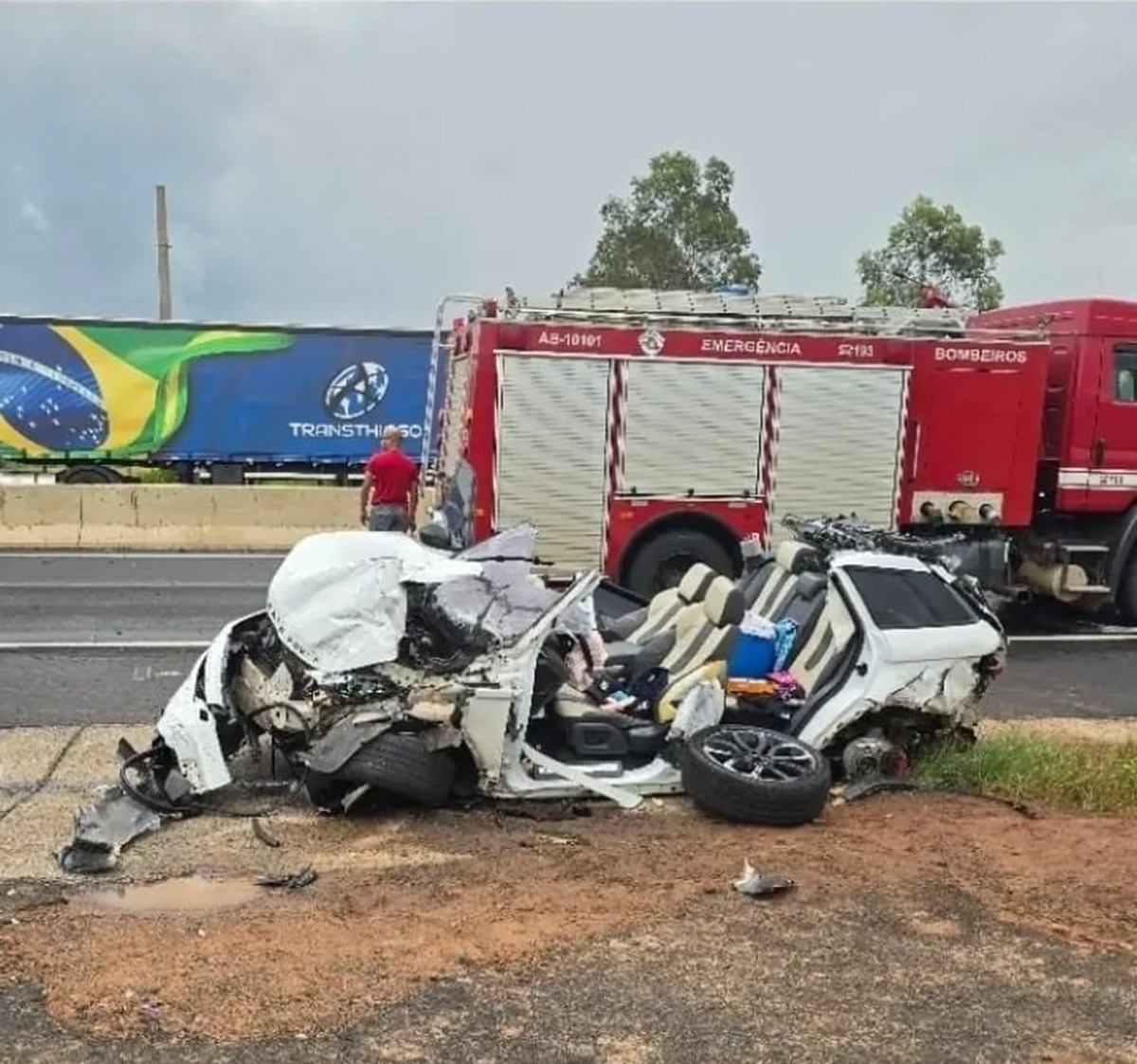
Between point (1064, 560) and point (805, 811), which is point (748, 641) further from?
point (1064, 560)

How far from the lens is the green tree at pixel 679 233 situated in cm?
3569

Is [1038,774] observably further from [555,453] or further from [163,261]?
[163,261]

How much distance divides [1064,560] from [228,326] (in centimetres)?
1672

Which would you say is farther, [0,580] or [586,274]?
[586,274]

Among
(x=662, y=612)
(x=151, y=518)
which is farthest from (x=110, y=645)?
(x=151, y=518)

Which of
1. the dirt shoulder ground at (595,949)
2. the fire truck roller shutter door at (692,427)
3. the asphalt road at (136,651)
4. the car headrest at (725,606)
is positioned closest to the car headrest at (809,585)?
the car headrest at (725,606)

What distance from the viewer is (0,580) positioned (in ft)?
48.0

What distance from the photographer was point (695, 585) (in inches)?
289

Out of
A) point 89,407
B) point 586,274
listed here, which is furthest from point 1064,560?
point 586,274

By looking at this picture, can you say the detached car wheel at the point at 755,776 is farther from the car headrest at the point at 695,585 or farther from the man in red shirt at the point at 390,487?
the man in red shirt at the point at 390,487

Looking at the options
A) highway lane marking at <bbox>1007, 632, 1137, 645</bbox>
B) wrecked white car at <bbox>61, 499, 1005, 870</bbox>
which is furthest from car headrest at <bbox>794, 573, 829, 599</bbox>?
highway lane marking at <bbox>1007, 632, 1137, 645</bbox>

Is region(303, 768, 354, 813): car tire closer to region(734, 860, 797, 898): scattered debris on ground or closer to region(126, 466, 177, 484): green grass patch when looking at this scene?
region(734, 860, 797, 898): scattered debris on ground

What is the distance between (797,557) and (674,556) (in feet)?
14.8

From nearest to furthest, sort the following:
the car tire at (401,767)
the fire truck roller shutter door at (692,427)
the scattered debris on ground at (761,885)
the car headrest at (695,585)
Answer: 1. the scattered debris on ground at (761,885)
2. the car tire at (401,767)
3. the car headrest at (695,585)
4. the fire truck roller shutter door at (692,427)
